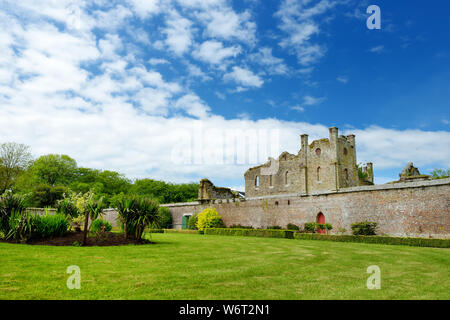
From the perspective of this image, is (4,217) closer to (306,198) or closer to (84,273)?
(84,273)

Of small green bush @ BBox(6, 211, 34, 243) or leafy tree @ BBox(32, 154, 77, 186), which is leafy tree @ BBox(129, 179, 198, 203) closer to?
leafy tree @ BBox(32, 154, 77, 186)

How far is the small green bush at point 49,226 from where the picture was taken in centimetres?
1229

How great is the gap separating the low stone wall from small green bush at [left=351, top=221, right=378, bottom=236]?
462 mm

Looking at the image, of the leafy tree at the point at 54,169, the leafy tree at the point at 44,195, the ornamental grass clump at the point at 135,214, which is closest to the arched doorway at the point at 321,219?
the ornamental grass clump at the point at 135,214

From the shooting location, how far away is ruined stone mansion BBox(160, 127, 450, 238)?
1883 centimetres

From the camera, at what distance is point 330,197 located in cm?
2386

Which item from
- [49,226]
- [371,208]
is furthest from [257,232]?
[49,226]

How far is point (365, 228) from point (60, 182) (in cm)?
5366

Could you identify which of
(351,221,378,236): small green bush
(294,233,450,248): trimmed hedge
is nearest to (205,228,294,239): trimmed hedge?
(294,233,450,248): trimmed hedge

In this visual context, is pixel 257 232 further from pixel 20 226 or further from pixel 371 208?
pixel 20 226

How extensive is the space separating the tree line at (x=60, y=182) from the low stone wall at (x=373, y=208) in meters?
11.8

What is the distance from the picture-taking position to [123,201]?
13633 mm

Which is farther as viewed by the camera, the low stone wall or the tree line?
the tree line

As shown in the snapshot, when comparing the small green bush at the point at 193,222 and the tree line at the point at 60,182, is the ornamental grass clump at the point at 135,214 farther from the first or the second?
the small green bush at the point at 193,222
